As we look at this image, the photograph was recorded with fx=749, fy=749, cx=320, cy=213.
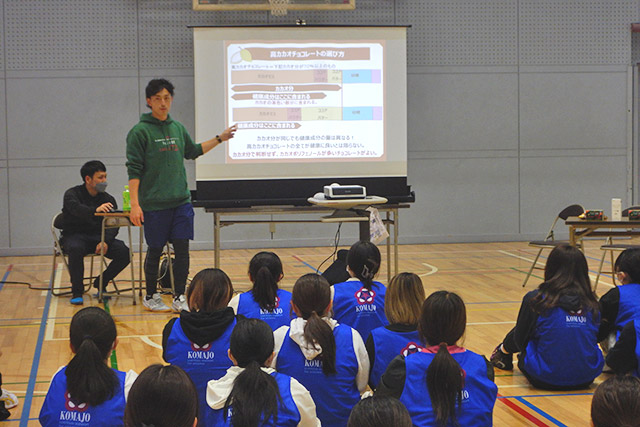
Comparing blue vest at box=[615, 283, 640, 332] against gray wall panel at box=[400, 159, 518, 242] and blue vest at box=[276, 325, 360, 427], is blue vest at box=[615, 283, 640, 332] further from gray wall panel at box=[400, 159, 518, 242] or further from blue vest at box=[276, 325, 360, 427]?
gray wall panel at box=[400, 159, 518, 242]

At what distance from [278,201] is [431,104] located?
13.0 ft

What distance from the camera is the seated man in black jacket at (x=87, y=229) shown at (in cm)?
621

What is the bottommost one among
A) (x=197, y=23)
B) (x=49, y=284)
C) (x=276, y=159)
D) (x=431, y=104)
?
(x=49, y=284)

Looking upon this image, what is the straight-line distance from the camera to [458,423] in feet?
7.47

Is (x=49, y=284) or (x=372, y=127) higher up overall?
(x=372, y=127)

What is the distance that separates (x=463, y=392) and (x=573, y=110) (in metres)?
8.77

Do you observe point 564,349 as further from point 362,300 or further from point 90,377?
point 90,377

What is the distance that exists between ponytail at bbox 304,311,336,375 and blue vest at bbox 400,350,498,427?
15.1 inches

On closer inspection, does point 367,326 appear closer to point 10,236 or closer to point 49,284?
point 49,284

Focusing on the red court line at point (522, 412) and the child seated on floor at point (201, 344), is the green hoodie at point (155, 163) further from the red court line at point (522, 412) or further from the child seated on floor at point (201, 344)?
the red court line at point (522, 412)

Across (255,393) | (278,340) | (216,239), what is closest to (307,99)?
(216,239)

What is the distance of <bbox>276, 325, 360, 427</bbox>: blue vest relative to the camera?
2.69 m

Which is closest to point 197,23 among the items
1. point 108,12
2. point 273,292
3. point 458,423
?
point 108,12

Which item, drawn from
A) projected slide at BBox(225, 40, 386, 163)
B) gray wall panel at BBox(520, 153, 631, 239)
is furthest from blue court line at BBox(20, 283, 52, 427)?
gray wall panel at BBox(520, 153, 631, 239)
